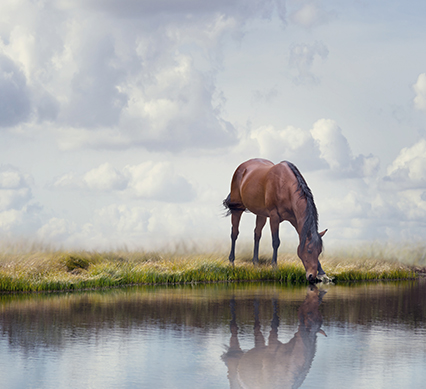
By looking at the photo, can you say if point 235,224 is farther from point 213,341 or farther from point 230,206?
point 213,341

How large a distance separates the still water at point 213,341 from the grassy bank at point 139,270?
1605 millimetres

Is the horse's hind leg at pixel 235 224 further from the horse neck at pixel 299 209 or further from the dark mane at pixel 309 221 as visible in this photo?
the dark mane at pixel 309 221

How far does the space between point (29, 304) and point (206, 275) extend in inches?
221

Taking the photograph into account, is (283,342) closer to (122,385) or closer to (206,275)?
(122,385)

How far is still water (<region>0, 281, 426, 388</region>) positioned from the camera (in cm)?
530

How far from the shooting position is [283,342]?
6.74m

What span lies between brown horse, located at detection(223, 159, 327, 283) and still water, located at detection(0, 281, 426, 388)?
5.95 ft

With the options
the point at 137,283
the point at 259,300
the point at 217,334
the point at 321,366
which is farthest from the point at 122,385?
the point at 137,283

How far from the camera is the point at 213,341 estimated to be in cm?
689

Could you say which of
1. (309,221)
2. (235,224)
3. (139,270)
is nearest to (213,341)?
(309,221)

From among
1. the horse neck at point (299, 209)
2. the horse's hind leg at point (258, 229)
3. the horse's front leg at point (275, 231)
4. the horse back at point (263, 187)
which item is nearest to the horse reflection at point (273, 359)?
the horse neck at point (299, 209)

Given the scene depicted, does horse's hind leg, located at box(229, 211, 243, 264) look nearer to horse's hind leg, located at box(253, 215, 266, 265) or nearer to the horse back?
the horse back

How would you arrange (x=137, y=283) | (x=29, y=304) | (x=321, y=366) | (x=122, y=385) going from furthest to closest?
(x=137, y=283) < (x=29, y=304) < (x=321, y=366) < (x=122, y=385)

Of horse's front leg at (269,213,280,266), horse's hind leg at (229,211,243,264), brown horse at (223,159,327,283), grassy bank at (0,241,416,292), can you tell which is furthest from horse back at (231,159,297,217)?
grassy bank at (0,241,416,292)
